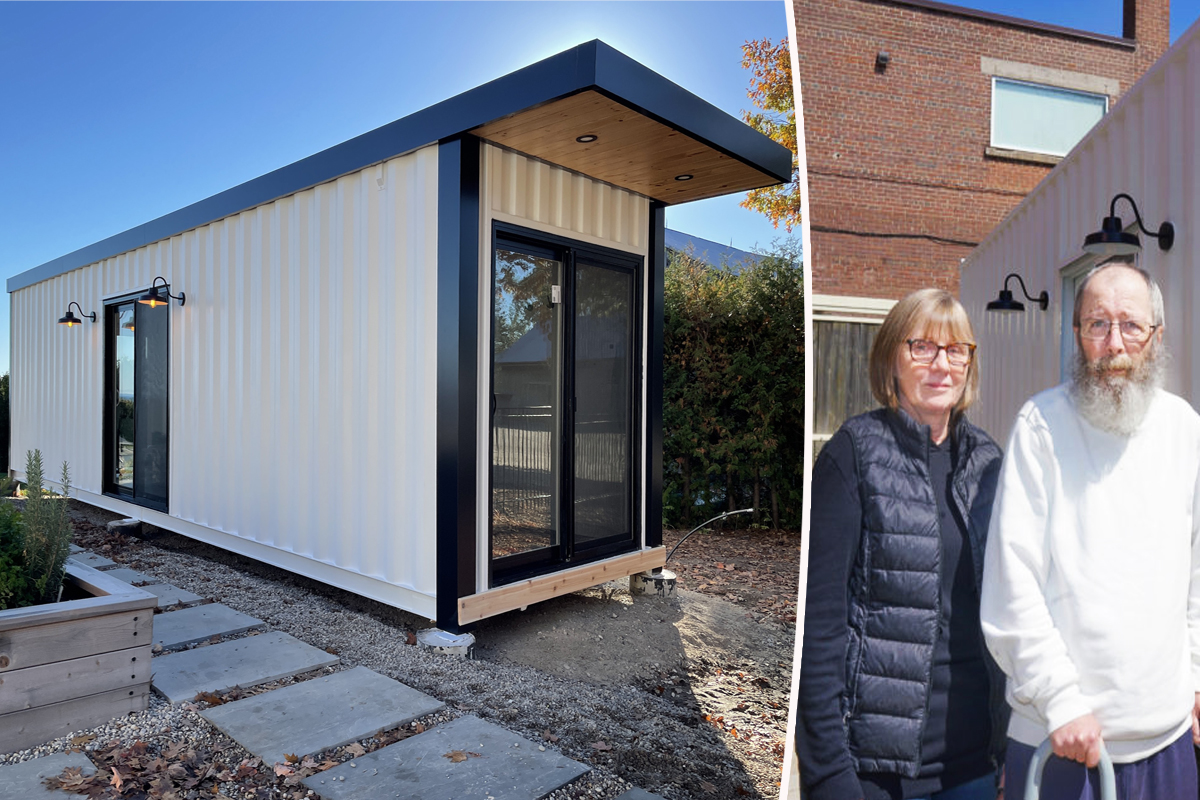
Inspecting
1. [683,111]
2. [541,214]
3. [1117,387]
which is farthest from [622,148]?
[1117,387]

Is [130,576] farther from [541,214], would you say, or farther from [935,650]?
[935,650]

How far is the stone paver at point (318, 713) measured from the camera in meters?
2.55

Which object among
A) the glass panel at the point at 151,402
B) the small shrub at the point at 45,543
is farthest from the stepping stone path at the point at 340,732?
the glass panel at the point at 151,402

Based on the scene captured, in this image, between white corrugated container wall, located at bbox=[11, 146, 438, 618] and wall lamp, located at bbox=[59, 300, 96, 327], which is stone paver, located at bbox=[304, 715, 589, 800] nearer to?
white corrugated container wall, located at bbox=[11, 146, 438, 618]

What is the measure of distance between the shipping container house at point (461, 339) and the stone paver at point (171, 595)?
21.2 inches

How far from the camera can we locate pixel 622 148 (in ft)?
12.5

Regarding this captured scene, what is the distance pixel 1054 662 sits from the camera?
73cm

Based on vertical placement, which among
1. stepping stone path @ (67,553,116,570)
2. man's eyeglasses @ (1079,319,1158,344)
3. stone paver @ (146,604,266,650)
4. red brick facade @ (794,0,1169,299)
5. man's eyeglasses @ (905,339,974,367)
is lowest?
stone paver @ (146,604,266,650)

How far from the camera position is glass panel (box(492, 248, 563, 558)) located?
3.93 m

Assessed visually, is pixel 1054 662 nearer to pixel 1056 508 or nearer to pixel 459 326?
pixel 1056 508

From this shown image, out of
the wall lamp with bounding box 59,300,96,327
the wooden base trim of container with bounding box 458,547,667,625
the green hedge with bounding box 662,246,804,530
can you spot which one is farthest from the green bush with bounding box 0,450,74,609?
the wall lamp with bounding box 59,300,96,327

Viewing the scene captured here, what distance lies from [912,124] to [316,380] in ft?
13.9

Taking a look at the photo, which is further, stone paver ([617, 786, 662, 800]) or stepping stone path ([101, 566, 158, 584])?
stepping stone path ([101, 566, 158, 584])

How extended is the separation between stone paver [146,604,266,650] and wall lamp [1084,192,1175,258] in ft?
12.7
